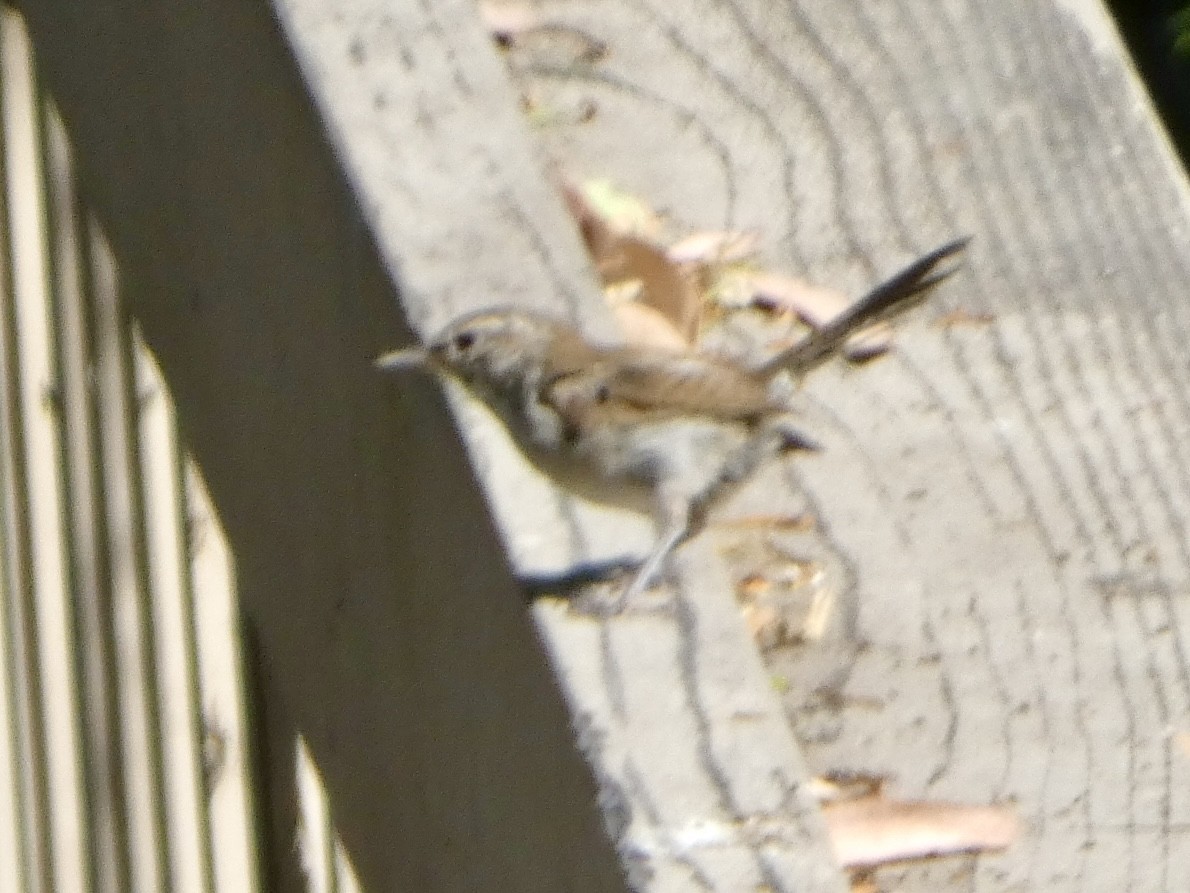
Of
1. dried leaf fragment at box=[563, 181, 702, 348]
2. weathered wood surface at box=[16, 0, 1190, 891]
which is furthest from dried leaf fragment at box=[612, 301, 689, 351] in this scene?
weathered wood surface at box=[16, 0, 1190, 891]

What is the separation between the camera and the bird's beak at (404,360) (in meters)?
1.22

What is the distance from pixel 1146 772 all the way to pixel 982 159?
27.8 inches

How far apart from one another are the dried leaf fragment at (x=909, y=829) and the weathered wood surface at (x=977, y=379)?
13 millimetres

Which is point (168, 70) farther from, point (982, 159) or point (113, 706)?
point (113, 706)

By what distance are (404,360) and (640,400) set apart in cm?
130

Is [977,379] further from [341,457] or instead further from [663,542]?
[341,457]

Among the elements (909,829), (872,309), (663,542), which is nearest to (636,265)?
(872,309)

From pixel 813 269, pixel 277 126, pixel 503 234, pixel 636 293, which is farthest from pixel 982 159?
pixel 277 126

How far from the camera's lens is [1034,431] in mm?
1602

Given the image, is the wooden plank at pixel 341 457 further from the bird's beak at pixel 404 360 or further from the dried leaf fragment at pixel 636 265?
the dried leaf fragment at pixel 636 265

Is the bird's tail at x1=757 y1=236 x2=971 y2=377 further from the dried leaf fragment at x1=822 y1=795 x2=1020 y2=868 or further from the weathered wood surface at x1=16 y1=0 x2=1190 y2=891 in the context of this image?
the dried leaf fragment at x1=822 y1=795 x2=1020 y2=868

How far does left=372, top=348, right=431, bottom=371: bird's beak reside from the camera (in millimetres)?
1224

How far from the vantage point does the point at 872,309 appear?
1601 mm

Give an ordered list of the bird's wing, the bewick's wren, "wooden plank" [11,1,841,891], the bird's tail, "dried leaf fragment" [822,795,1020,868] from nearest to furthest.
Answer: "wooden plank" [11,1,841,891] < "dried leaf fragment" [822,795,1020,868] < the bewick's wren < the bird's tail < the bird's wing
